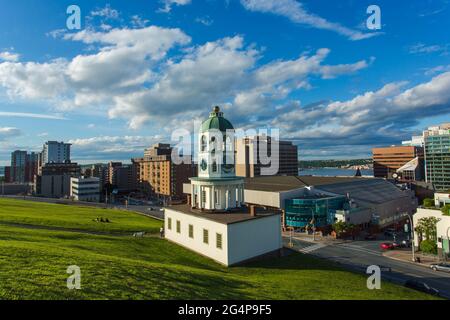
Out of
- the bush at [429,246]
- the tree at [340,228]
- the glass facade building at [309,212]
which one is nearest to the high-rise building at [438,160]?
the glass facade building at [309,212]

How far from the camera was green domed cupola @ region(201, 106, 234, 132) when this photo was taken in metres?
43.4

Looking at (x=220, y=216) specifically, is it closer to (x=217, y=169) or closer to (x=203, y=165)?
(x=217, y=169)

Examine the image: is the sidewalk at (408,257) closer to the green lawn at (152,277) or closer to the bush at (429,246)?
the bush at (429,246)

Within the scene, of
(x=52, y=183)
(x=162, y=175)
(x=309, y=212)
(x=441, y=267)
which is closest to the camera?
(x=441, y=267)

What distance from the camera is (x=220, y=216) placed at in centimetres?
3834

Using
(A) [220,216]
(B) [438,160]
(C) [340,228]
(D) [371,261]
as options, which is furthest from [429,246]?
(B) [438,160]

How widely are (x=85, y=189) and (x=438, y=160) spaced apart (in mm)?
206256

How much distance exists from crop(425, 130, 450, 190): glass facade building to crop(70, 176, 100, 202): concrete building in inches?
7580

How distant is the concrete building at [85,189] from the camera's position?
157000 mm

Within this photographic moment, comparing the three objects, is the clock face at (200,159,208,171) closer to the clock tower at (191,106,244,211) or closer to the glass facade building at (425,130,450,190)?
the clock tower at (191,106,244,211)

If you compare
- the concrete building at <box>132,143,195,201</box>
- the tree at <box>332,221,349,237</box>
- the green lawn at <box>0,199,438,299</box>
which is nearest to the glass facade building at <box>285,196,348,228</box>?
the tree at <box>332,221,349,237</box>

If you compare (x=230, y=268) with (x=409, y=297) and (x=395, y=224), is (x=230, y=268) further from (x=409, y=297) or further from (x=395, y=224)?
(x=395, y=224)
